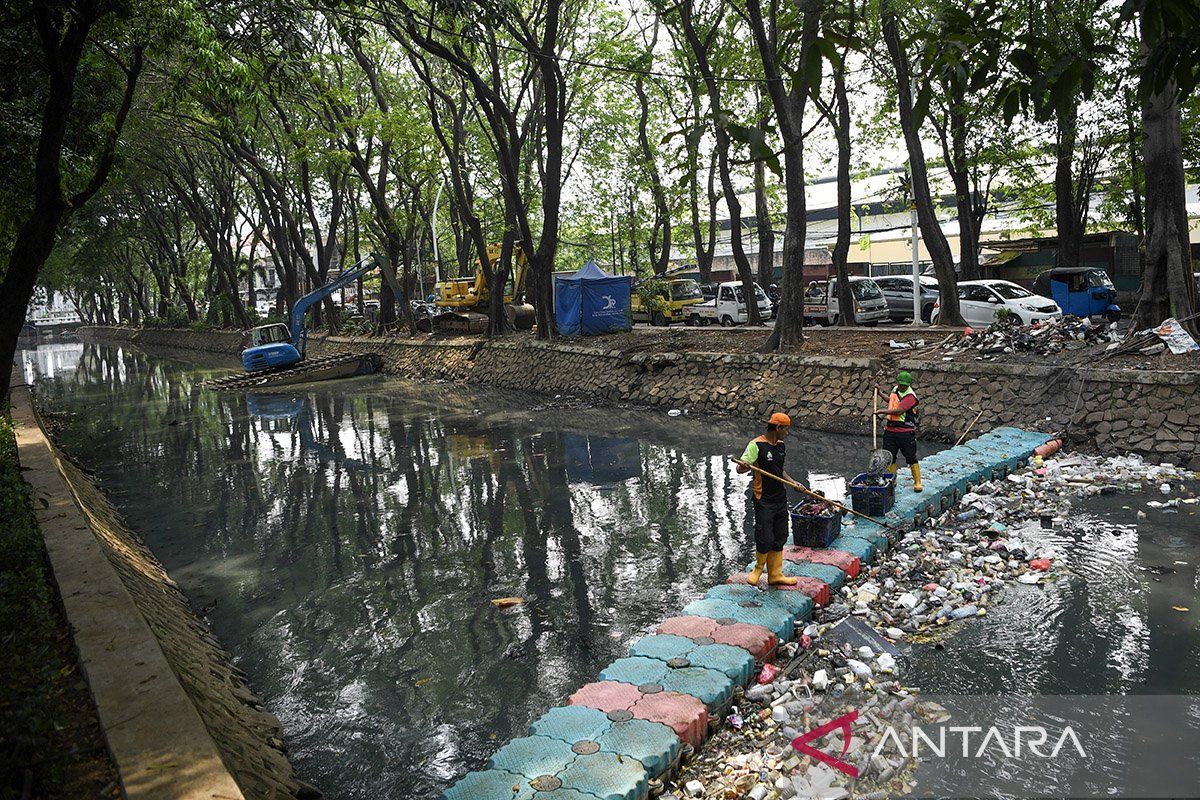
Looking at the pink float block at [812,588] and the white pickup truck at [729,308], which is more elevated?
the white pickup truck at [729,308]

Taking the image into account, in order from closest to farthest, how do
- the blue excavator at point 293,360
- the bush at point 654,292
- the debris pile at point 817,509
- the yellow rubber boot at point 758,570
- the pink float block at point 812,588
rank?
1. the pink float block at point 812,588
2. the yellow rubber boot at point 758,570
3. the debris pile at point 817,509
4. the blue excavator at point 293,360
5. the bush at point 654,292

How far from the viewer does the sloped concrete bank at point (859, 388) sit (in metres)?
11.1

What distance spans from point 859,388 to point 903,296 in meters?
11.6

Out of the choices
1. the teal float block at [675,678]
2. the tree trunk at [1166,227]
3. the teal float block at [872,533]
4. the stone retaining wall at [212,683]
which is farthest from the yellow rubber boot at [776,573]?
the tree trunk at [1166,227]

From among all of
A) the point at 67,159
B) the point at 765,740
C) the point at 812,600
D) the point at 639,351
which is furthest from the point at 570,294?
the point at 765,740

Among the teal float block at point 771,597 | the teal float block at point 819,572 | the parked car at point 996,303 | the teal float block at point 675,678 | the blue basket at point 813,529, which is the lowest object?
the teal float block at point 675,678

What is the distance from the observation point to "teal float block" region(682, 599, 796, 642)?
6266 mm

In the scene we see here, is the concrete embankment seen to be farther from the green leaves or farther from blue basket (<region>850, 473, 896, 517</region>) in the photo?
blue basket (<region>850, 473, 896, 517</region>)

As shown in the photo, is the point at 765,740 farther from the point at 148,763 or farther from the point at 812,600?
the point at 148,763

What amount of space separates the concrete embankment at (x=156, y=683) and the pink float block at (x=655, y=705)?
5.91ft

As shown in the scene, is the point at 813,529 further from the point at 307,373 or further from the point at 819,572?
the point at 307,373

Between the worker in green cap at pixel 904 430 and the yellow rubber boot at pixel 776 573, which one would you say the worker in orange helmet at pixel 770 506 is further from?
the worker in green cap at pixel 904 430

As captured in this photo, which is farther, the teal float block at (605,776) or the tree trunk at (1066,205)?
the tree trunk at (1066,205)

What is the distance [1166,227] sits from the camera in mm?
12883
